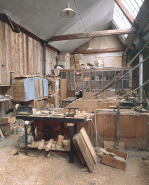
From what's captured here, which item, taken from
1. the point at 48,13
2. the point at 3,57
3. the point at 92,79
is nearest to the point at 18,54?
the point at 3,57

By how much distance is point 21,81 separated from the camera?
492cm

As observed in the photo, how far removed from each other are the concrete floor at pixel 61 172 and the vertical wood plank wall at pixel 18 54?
9.58 feet

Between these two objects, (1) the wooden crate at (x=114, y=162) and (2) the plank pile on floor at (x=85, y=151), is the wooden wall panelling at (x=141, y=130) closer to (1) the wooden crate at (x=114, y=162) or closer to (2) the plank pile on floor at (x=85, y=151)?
(1) the wooden crate at (x=114, y=162)

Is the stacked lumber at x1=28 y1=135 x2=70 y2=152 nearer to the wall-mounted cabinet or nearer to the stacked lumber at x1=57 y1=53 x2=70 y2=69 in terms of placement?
the wall-mounted cabinet

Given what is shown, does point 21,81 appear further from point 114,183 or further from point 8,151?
point 114,183

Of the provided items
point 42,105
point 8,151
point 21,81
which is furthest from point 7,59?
point 8,151

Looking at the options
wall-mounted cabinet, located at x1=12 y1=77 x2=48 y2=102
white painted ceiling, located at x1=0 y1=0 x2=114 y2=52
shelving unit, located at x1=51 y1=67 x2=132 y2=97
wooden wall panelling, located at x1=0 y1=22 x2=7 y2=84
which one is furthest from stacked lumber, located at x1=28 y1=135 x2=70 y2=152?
shelving unit, located at x1=51 y1=67 x2=132 y2=97

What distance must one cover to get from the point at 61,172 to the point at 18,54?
504 cm

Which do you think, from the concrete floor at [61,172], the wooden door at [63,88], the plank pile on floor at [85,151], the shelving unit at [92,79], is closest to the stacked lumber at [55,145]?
the concrete floor at [61,172]

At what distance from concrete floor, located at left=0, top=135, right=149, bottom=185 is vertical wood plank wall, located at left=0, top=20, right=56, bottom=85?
292cm

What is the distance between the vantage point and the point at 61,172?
8.82 feet

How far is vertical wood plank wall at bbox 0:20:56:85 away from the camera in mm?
4895

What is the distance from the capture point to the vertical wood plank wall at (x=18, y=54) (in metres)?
4.89

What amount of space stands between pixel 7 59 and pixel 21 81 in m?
1.07
